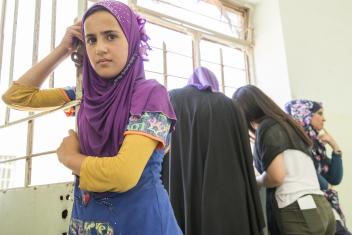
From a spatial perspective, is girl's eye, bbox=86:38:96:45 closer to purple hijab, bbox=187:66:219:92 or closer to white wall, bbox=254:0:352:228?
purple hijab, bbox=187:66:219:92

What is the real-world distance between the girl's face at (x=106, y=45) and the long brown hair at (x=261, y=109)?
36.1 inches

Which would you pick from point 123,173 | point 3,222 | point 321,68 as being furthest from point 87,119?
point 321,68

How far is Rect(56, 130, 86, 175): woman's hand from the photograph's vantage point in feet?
2.31

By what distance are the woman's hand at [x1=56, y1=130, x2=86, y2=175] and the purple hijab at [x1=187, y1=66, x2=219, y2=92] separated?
765 millimetres

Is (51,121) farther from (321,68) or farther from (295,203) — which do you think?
(321,68)

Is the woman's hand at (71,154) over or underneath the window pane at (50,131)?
underneath

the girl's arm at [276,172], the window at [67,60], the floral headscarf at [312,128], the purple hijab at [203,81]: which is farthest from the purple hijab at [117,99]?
the floral headscarf at [312,128]

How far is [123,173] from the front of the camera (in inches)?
25.8

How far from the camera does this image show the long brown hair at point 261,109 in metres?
1.53

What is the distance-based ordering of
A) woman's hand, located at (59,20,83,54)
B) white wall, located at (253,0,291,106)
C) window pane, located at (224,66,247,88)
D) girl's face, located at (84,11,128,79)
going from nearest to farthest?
girl's face, located at (84,11,128,79) < woman's hand, located at (59,20,83,54) < white wall, located at (253,0,291,106) < window pane, located at (224,66,247,88)

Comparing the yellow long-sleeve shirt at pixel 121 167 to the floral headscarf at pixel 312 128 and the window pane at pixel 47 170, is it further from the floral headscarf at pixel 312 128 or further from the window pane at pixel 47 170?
the floral headscarf at pixel 312 128

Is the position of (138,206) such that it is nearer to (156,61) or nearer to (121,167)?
(121,167)

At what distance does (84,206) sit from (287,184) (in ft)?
3.26

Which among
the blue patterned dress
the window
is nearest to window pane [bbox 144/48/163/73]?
the window
